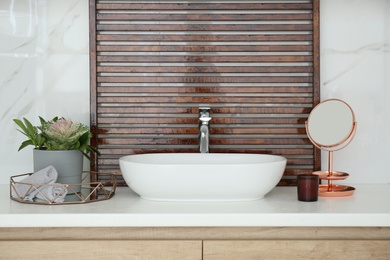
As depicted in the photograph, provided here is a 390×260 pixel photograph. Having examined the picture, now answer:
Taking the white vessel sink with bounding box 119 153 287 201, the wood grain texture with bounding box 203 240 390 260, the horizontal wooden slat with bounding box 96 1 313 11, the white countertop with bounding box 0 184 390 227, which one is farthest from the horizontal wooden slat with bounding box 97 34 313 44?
the wood grain texture with bounding box 203 240 390 260

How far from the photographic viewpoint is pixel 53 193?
162cm

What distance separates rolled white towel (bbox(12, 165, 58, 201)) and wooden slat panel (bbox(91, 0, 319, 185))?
39cm

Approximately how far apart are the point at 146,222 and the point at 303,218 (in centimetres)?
45

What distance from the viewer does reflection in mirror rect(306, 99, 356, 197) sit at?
190 centimetres

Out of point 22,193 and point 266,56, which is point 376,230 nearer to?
point 266,56

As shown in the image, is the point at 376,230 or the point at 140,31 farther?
the point at 140,31

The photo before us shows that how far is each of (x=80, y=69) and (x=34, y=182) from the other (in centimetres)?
62

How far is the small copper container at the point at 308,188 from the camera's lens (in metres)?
1.65

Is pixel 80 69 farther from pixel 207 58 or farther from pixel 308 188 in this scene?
pixel 308 188

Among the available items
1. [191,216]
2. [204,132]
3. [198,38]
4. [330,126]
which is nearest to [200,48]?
[198,38]

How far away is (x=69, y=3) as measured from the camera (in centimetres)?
210

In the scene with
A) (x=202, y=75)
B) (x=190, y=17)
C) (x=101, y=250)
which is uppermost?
(x=190, y=17)

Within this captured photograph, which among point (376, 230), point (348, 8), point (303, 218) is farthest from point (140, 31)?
A: point (376, 230)

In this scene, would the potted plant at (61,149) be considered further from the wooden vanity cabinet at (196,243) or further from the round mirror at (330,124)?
the round mirror at (330,124)
